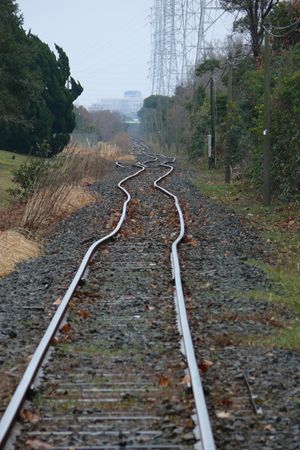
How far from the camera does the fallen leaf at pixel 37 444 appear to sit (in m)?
5.01

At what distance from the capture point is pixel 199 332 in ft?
26.4

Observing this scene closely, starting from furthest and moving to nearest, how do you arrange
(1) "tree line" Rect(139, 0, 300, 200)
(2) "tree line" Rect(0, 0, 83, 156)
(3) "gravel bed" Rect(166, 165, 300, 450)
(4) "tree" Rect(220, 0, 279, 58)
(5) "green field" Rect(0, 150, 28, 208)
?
1. (4) "tree" Rect(220, 0, 279, 58)
2. (2) "tree line" Rect(0, 0, 83, 156)
3. (5) "green field" Rect(0, 150, 28, 208)
4. (1) "tree line" Rect(139, 0, 300, 200)
5. (3) "gravel bed" Rect(166, 165, 300, 450)

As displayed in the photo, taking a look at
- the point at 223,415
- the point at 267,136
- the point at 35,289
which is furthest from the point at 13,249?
the point at 267,136

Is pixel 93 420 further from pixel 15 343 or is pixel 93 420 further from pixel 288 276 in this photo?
pixel 288 276

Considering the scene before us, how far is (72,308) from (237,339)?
83.5 inches

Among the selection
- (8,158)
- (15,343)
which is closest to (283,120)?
(15,343)

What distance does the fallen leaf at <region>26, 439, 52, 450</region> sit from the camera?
197 inches

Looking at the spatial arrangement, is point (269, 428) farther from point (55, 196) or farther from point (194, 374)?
point (55, 196)

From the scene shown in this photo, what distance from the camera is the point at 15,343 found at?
7.64 metres

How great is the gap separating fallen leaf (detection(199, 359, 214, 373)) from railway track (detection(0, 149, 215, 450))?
137 millimetres

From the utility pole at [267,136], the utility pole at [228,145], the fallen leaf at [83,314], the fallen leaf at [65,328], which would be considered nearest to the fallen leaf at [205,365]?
the fallen leaf at [65,328]

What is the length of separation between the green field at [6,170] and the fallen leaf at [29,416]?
18.3m

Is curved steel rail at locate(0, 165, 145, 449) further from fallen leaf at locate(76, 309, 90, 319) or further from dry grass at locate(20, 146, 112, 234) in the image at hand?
dry grass at locate(20, 146, 112, 234)

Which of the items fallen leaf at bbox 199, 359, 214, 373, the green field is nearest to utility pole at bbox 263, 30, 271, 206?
the green field
